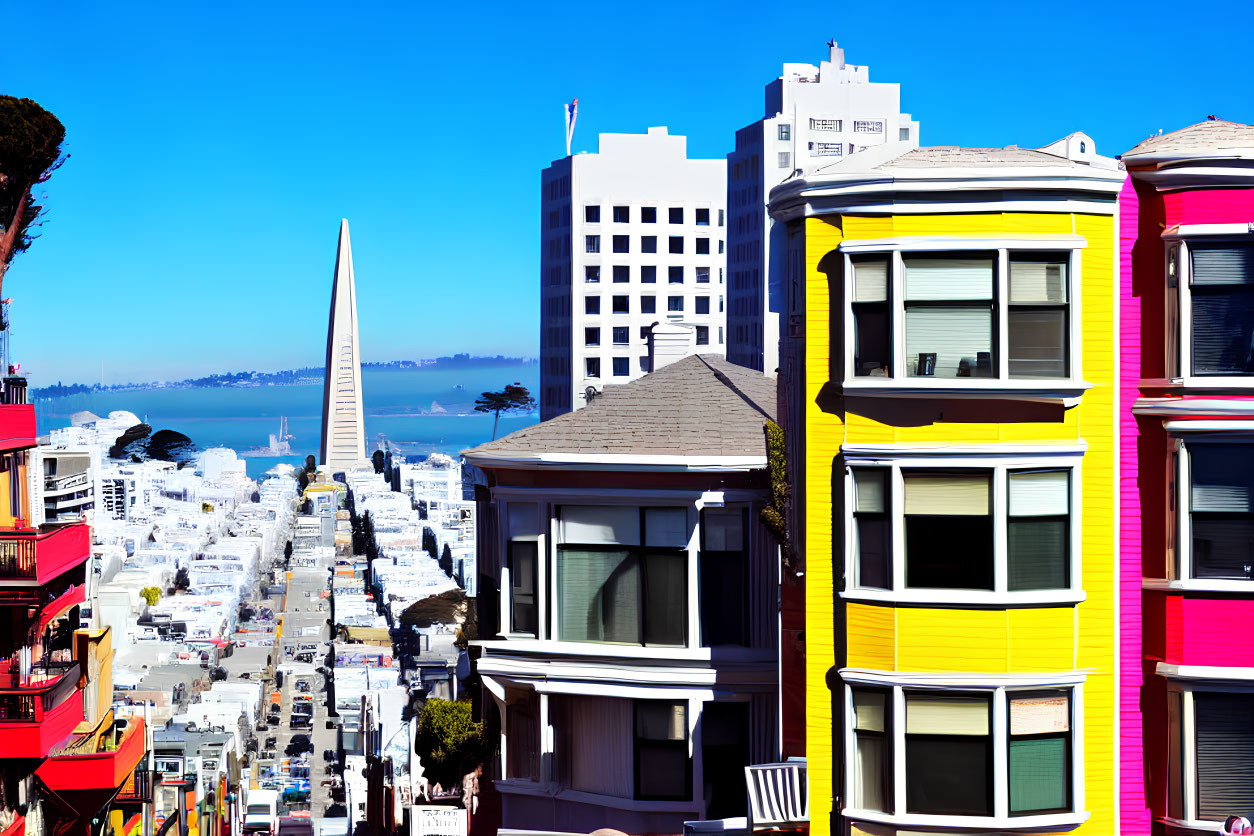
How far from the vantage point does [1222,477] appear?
43.9 feet

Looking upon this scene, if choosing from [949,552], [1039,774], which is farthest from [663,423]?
[1039,774]

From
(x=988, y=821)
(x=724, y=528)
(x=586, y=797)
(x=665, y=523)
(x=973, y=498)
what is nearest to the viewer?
(x=988, y=821)

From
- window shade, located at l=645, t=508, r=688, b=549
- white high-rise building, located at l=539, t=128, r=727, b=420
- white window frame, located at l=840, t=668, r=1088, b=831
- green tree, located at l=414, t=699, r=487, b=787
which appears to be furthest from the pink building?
white high-rise building, located at l=539, t=128, r=727, b=420

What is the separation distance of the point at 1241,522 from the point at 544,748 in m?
8.70

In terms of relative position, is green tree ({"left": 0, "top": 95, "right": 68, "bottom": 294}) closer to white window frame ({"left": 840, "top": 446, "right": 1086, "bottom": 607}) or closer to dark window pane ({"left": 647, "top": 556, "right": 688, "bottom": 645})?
dark window pane ({"left": 647, "top": 556, "right": 688, "bottom": 645})

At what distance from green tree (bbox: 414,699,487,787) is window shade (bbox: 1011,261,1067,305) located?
46.7 feet

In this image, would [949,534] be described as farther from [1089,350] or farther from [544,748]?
[544,748]

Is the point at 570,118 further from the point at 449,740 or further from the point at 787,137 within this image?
the point at 449,740

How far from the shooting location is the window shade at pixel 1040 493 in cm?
1336

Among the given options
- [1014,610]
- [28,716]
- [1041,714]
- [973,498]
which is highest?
[973,498]

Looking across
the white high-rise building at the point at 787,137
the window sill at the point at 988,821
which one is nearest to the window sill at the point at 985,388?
the window sill at the point at 988,821

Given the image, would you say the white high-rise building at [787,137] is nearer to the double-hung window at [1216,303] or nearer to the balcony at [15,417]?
the balcony at [15,417]

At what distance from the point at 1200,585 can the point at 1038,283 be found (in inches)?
126

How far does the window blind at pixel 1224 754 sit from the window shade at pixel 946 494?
2766mm
